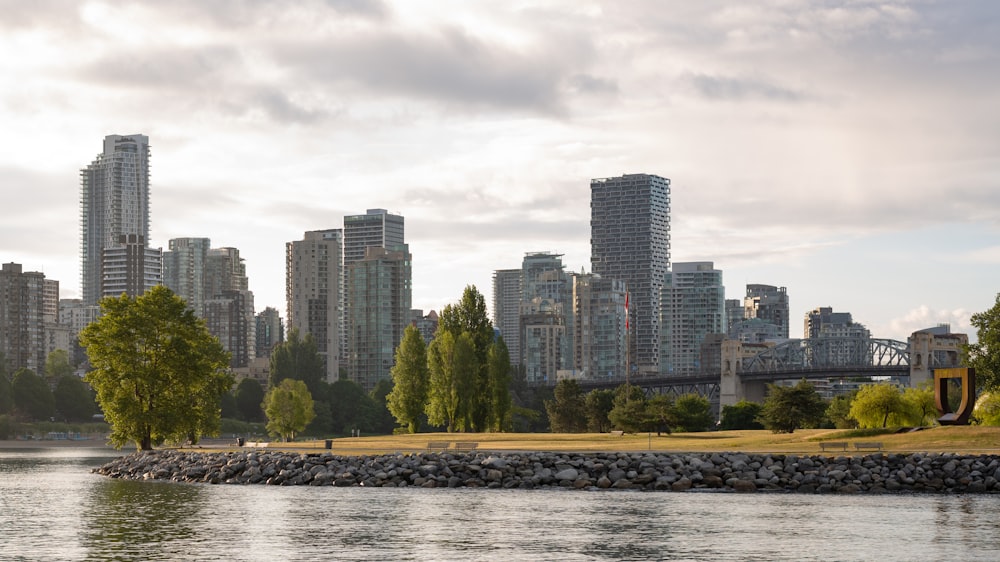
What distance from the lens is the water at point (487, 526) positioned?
4072 centimetres

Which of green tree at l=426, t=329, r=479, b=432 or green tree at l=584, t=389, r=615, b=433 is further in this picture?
green tree at l=584, t=389, r=615, b=433

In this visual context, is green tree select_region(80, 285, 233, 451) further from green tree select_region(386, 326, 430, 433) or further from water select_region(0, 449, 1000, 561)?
water select_region(0, 449, 1000, 561)

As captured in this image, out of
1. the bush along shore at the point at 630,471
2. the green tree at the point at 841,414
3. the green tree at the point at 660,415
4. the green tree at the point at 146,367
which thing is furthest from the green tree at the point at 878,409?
the green tree at the point at 146,367

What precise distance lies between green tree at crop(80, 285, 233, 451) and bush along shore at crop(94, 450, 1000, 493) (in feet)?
49.9

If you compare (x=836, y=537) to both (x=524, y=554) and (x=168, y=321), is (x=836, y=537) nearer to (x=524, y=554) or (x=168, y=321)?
(x=524, y=554)

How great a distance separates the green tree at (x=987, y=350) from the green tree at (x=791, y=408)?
11.8 meters

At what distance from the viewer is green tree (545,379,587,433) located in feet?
463

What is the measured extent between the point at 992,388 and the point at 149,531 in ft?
214

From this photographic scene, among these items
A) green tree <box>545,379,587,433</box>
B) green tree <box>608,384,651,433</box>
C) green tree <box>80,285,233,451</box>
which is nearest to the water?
green tree <box>80,285,233,451</box>

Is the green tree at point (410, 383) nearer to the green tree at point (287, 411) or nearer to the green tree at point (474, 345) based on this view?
the green tree at point (474, 345)

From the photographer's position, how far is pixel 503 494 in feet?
209

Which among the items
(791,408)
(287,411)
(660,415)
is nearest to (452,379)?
(660,415)

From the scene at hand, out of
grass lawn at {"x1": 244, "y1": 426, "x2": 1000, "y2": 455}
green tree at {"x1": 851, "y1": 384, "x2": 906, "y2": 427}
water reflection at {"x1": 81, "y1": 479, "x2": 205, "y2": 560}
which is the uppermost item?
green tree at {"x1": 851, "y1": 384, "x2": 906, "y2": 427}

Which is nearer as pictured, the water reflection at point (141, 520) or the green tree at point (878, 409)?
the water reflection at point (141, 520)
